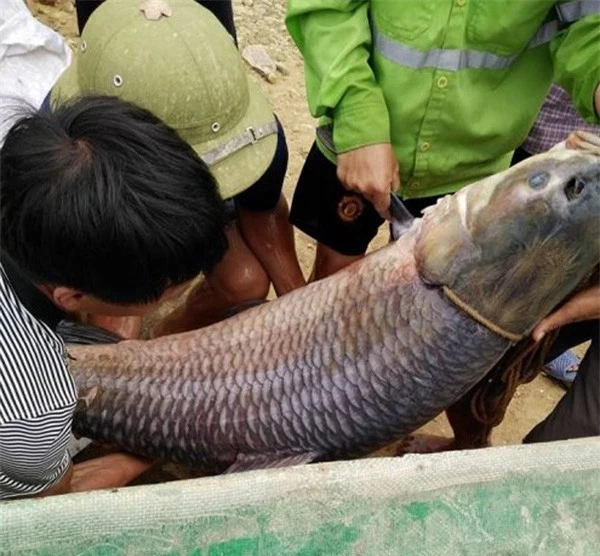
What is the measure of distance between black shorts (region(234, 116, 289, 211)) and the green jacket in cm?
33

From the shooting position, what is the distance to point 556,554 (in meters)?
1.41

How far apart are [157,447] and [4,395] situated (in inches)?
23.8

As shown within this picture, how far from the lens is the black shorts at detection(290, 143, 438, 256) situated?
229cm

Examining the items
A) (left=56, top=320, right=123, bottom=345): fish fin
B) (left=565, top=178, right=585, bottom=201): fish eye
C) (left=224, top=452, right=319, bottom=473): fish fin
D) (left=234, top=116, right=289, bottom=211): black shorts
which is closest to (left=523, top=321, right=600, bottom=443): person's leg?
(left=565, top=178, right=585, bottom=201): fish eye

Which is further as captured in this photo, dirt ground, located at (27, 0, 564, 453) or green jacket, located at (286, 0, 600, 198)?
dirt ground, located at (27, 0, 564, 453)

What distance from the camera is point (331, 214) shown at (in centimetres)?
235

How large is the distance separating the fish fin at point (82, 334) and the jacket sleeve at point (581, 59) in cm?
116

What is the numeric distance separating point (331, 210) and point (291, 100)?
1.43m

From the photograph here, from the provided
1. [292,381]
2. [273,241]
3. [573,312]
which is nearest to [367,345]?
[292,381]

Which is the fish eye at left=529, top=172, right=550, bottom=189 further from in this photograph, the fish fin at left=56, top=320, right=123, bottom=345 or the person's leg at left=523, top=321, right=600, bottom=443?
the fish fin at left=56, top=320, right=123, bottom=345

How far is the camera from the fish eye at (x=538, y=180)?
160 cm

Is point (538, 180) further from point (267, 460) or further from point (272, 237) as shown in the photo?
point (272, 237)

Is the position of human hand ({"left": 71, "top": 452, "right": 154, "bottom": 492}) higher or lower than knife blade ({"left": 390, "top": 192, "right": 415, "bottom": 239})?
lower

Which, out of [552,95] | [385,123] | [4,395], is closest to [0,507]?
[4,395]
